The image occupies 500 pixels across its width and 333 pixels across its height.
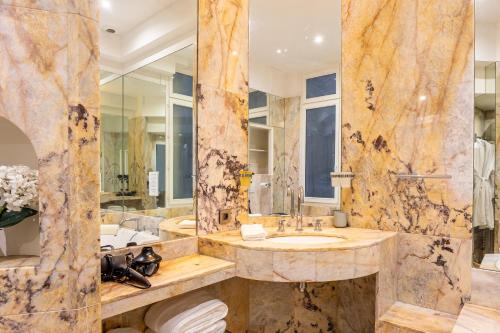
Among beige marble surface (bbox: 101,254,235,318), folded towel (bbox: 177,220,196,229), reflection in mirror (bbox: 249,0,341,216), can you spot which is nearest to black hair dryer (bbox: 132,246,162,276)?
beige marble surface (bbox: 101,254,235,318)

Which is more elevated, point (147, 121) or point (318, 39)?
point (318, 39)

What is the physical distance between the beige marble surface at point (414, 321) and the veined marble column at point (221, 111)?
1.12 metres

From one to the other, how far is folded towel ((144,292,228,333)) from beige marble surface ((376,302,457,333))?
3.42 ft

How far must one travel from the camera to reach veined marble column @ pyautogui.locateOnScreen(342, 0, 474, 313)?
1.96 meters

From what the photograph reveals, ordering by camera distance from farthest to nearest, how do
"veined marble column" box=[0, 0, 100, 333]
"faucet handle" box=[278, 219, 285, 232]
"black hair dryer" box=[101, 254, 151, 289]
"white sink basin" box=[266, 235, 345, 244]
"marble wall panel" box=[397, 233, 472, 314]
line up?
Result: "faucet handle" box=[278, 219, 285, 232], "white sink basin" box=[266, 235, 345, 244], "marble wall panel" box=[397, 233, 472, 314], "black hair dryer" box=[101, 254, 151, 289], "veined marble column" box=[0, 0, 100, 333]

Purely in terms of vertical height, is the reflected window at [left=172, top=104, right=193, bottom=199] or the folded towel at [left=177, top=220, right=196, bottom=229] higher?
the reflected window at [left=172, top=104, right=193, bottom=199]

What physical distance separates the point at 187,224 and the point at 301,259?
745 mm

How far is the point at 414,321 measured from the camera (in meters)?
1.93

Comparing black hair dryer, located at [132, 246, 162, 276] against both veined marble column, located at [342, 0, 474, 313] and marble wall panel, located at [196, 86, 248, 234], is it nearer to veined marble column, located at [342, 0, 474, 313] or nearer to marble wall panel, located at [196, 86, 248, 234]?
marble wall panel, located at [196, 86, 248, 234]

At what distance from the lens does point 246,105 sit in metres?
2.28

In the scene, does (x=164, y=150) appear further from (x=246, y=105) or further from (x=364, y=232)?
(x=364, y=232)

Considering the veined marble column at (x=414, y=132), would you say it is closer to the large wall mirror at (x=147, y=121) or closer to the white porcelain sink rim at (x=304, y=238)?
the white porcelain sink rim at (x=304, y=238)

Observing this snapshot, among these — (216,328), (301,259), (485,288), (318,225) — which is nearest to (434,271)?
(485,288)

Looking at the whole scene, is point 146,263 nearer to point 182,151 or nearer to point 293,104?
point 182,151
